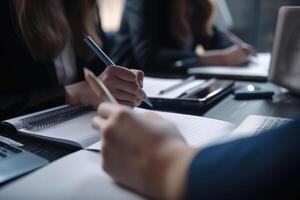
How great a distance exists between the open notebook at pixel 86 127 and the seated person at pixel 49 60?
76 mm

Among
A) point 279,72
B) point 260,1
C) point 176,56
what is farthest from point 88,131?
point 260,1

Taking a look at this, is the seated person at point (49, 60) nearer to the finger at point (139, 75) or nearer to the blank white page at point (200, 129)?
the finger at point (139, 75)

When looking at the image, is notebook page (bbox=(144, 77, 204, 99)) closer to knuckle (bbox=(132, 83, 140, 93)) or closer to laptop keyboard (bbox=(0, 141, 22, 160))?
knuckle (bbox=(132, 83, 140, 93))

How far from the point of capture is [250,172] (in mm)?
375

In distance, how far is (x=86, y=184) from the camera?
458 mm

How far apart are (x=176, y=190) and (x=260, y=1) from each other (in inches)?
95.2

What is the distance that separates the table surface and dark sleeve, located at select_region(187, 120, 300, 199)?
0.87 feet

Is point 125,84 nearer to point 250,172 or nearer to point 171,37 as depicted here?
point 250,172

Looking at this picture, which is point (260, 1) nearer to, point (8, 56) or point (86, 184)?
point (8, 56)

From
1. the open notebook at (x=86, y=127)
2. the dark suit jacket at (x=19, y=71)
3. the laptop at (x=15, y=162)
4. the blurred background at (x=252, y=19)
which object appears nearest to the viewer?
the laptop at (x=15, y=162)

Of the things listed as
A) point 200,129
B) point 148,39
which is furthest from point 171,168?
point 148,39

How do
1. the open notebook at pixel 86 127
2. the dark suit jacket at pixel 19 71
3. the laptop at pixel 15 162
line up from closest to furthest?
1. the laptop at pixel 15 162
2. the open notebook at pixel 86 127
3. the dark suit jacket at pixel 19 71

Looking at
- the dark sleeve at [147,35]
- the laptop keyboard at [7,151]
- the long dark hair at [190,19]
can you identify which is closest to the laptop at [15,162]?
the laptop keyboard at [7,151]

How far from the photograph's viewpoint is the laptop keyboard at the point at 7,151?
538mm
